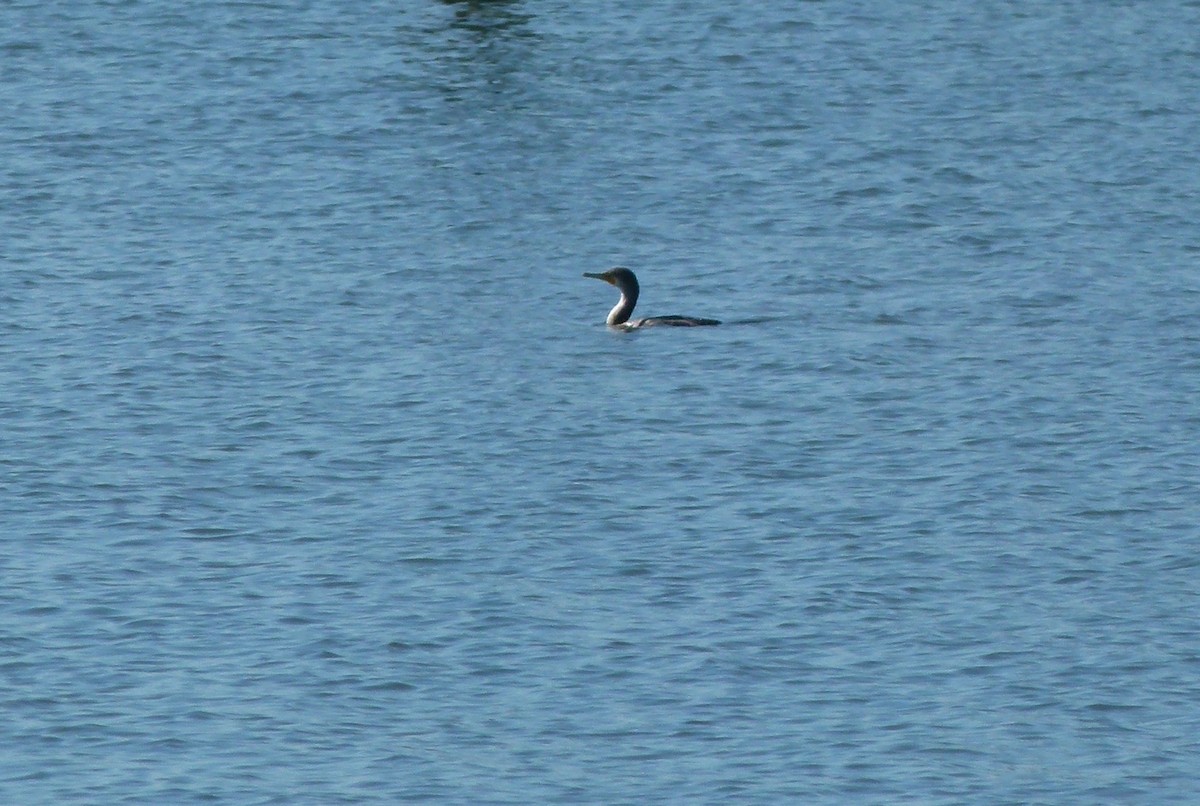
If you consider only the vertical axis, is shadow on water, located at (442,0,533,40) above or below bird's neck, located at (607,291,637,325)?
above

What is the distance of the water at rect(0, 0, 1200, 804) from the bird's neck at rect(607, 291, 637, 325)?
265mm

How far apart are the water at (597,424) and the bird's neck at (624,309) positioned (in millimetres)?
265

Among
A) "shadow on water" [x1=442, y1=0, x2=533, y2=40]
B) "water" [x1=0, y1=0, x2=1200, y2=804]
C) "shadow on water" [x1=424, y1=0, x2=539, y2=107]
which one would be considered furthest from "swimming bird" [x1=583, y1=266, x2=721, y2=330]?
"shadow on water" [x1=442, y1=0, x2=533, y2=40]

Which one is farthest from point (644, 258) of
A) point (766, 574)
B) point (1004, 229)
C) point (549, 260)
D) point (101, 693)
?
point (101, 693)

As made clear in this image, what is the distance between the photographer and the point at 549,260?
1253 inches

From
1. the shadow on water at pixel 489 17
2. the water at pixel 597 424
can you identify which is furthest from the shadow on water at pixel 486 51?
the water at pixel 597 424

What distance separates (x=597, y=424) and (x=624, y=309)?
378cm

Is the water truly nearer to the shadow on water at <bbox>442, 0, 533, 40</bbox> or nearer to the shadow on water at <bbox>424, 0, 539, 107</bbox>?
the shadow on water at <bbox>424, 0, 539, 107</bbox>

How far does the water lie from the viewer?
682 inches

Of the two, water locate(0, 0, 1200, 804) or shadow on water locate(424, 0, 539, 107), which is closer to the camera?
water locate(0, 0, 1200, 804)

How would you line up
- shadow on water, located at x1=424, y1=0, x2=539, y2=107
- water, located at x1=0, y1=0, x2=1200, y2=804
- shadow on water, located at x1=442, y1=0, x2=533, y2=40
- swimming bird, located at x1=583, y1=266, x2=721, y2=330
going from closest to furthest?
water, located at x1=0, y1=0, x2=1200, y2=804 → swimming bird, located at x1=583, y1=266, x2=721, y2=330 → shadow on water, located at x1=424, y1=0, x2=539, y2=107 → shadow on water, located at x1=442, y1=0, x2=533, y2=40

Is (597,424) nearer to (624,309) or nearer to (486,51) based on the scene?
(624,309)

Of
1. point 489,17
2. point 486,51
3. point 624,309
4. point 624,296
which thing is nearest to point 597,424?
point 624,309

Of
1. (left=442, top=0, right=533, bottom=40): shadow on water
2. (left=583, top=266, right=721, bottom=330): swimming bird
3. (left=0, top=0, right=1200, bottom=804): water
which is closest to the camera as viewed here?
(left=0, top=0, right=1200, bottom=804): water
